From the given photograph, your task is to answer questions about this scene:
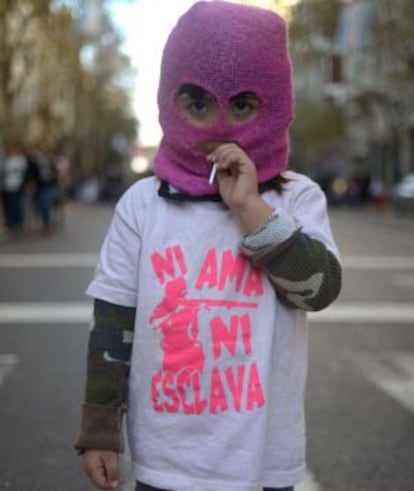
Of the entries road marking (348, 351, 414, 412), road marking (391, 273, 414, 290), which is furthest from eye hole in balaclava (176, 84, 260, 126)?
road marking (391, 273, 414, 290)

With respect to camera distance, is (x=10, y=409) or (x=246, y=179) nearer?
(x=246, y=179)

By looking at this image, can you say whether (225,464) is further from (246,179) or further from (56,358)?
(56,358)

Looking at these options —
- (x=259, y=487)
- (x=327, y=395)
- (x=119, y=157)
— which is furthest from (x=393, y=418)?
(x=119, y=157)

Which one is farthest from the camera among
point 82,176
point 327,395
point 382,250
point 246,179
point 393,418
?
point 82,176

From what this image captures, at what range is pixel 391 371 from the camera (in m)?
6.20

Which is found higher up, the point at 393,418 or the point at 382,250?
the point at 393,418

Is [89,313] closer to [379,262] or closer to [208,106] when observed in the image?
[379,262]

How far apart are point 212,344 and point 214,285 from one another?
13 cm

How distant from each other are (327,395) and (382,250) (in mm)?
10053

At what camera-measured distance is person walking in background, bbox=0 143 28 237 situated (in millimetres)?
18031

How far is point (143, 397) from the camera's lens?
85.4 inches

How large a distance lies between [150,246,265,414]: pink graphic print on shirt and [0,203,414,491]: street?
202 cm

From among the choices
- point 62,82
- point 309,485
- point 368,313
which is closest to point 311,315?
point 368,313

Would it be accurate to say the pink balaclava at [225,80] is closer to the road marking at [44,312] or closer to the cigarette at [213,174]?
the cigarette at [213,174]
